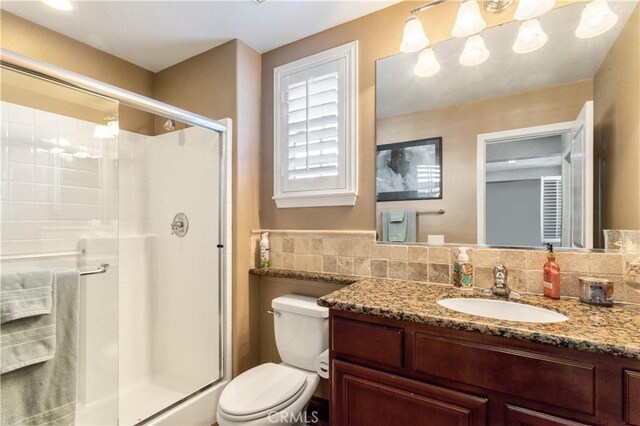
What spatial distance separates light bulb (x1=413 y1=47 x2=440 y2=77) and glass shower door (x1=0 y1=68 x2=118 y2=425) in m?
1.67

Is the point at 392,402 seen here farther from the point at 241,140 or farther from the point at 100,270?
the point at 100,270

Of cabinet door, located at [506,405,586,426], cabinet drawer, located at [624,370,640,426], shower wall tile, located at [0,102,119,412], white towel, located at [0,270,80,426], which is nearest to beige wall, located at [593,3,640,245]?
cabinet drawer, located at [624,370,640,426]

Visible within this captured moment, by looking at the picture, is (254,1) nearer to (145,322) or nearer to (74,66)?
(74,66)

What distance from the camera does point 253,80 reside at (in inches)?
77.4

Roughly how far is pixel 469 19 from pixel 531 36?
278 millimetres

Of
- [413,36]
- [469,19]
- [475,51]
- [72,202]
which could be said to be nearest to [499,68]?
[475,51]

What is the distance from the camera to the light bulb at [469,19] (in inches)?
49.3

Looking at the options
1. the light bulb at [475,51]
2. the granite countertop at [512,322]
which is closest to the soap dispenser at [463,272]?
the granite countertop at [512,322]

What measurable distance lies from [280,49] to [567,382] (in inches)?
85.1

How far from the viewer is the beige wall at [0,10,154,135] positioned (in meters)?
1.60

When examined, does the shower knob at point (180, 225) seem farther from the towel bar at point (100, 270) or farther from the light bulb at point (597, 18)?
the light bulb at point (597, 18)

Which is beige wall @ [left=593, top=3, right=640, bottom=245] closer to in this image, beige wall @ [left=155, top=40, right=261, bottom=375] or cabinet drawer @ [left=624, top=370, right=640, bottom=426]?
cabinet drawer @ [left=624, top=370, right=640, bottom=426]

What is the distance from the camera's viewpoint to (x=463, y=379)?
925 mm

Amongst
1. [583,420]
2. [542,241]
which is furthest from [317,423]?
[542,241]
